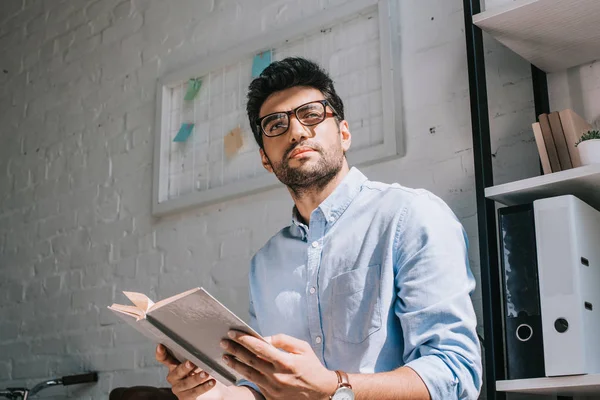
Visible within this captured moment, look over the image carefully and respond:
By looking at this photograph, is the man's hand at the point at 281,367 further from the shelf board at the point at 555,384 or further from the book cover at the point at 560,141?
the book cover at the point at 560,141

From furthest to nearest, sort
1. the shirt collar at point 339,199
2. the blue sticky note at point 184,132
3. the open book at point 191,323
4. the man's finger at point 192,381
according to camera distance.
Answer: the blue sticky note at point 184,132, the shirt collar at point 339,199, the man's finger at point 192,381, the open book at point 191,323

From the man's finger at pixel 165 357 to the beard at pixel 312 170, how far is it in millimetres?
564

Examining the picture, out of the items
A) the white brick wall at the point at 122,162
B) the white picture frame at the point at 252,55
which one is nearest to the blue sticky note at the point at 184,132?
the white picture frame at the point at 252,55

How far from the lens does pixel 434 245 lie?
1.59 meters

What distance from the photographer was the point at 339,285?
5.67 ft

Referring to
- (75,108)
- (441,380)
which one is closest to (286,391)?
(441,380)

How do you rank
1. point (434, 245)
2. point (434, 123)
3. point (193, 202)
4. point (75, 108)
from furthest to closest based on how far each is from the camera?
1. point (75, 108)
2. point (193, 202)
3. point (434, 123)
4. point (434, 245)

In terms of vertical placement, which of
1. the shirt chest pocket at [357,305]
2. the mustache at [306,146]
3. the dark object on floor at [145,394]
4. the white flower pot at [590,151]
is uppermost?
the mustache at [306,146]

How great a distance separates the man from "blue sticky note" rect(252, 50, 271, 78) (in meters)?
0.70

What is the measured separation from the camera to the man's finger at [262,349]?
1.25 meters

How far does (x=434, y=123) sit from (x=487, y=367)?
0.83 meters

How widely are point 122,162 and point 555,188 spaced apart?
202cm

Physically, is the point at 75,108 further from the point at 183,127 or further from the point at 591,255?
the point at 591,255

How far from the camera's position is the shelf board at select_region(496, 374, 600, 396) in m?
1.53
